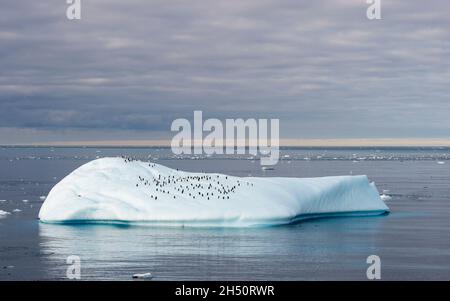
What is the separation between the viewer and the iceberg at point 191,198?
104 ft

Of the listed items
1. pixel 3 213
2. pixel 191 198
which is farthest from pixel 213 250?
pixel 3 213

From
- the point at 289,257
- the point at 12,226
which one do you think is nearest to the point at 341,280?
the point at 289,257

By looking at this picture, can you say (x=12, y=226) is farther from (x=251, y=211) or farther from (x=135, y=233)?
(x=251, y=211)

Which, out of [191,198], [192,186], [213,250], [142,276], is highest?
[192,186]

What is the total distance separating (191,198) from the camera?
32.4m

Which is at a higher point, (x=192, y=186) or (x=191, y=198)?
(x=192, y=186)

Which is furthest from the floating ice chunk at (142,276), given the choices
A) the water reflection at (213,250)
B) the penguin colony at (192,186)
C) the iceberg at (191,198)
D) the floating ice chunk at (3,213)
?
the floating ice chunk at (3,213)

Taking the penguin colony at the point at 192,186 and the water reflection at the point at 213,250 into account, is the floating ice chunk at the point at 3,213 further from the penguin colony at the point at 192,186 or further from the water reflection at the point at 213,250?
the penguin colony at the point at 192,186

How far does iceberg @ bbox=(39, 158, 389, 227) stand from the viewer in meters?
31.6

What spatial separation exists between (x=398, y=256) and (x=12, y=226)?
53.1 ft

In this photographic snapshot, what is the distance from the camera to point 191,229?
31.0 meters

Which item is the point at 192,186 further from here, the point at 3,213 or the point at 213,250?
the point at 3,213

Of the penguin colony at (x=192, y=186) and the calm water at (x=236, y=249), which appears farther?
the penguin colony at (x=192, y=186)
